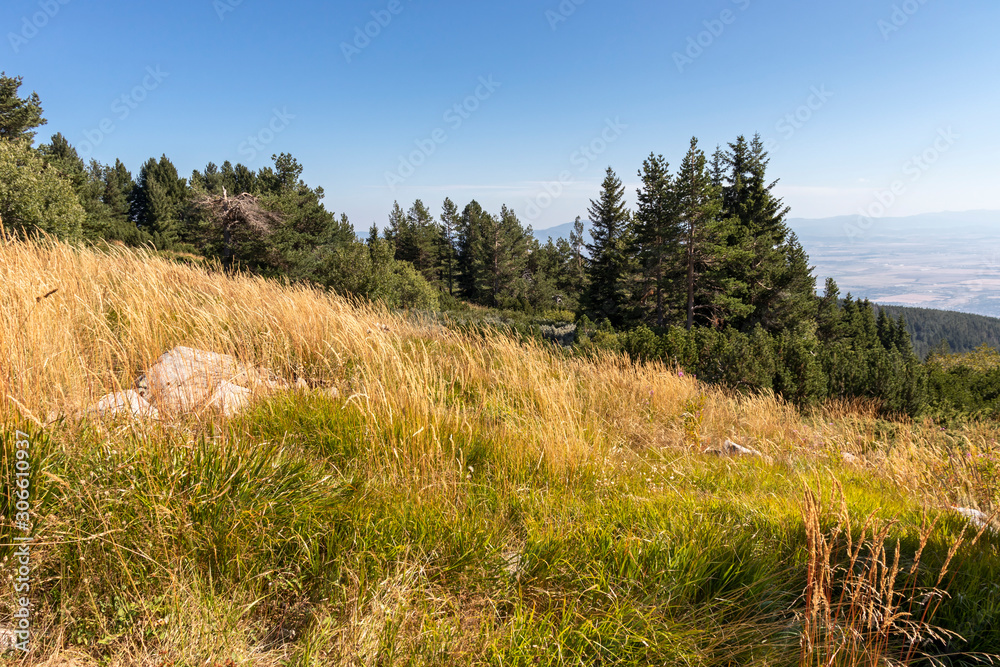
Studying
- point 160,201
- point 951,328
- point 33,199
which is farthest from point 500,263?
point 951,328

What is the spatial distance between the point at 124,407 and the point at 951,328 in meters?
186

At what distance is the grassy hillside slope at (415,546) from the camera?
1427 millimetres

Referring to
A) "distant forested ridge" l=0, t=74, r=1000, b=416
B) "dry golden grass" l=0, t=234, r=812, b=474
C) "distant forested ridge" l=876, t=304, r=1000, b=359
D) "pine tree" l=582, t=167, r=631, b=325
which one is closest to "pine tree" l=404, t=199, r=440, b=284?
"distant forested ridge" l=0, t=74, r=1000, b=416

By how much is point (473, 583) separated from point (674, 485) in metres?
1.56

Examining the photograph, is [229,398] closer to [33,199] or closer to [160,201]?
[33,199]

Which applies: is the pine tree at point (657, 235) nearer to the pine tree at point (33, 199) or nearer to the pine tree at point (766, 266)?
the pine tree at point (766, 266)

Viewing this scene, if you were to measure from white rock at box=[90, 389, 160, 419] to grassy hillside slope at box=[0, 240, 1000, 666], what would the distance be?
8 centimetres

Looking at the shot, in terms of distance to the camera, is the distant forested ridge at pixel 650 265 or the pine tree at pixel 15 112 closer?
the distant forested ridge at pixel 650 265

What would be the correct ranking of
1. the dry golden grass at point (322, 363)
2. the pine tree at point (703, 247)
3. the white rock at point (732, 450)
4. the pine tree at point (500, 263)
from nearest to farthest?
1. the dry golden grass at point (322, 363)
2. the white rock at point (732, 450)
3. the pine tree at point (703, 247)
4. the pine tree at point (500, 263)

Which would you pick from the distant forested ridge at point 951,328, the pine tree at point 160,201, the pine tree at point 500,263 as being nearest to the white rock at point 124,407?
the pine tree at point 160,201

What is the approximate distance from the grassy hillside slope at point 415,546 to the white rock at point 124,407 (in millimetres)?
78

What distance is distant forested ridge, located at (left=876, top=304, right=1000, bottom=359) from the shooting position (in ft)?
404

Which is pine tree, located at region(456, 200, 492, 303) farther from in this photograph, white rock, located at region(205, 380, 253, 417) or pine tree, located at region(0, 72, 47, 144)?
Answer: white rock, located at region(205, 380, 253, 417)

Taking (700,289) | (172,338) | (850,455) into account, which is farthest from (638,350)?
(700,289)
